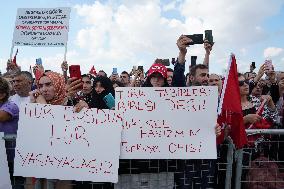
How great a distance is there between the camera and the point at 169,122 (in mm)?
3621

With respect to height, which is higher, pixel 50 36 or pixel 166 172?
pixel 50 36

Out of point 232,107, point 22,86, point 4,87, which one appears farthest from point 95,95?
point 232,107

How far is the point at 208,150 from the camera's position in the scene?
11.8 feet

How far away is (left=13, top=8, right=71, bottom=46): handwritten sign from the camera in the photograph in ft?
26.2

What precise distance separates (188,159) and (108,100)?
1.12m

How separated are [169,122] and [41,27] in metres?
5.42

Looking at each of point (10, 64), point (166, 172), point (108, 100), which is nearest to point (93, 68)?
point (10, 64)

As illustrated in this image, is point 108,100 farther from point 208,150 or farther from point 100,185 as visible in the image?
point 208,150

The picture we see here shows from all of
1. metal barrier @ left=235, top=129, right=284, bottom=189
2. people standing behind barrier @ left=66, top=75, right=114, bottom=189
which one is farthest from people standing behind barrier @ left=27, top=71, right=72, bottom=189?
metal barrier @ left=235, top=129, right=284, bottom=189

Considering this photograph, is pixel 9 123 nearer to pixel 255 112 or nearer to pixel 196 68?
pixel 196 68

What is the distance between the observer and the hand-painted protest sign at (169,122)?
3586mm

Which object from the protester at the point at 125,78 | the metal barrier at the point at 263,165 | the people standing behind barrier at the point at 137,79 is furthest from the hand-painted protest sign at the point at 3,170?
the protester at the point at 125,78

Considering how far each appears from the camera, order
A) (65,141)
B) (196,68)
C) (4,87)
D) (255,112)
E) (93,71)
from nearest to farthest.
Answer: (65,141)
(4,87)
(255,112)
(196,68)
(93,71)

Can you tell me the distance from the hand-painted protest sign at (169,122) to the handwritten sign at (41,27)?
463cm
